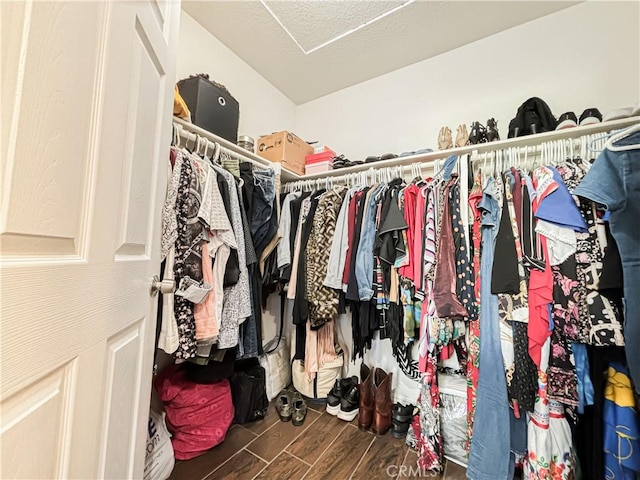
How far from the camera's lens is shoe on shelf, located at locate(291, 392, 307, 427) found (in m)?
1.52

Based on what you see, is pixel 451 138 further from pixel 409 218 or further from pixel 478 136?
pixel 409 218

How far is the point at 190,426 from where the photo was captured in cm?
127

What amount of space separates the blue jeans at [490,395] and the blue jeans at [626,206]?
0.31 meters

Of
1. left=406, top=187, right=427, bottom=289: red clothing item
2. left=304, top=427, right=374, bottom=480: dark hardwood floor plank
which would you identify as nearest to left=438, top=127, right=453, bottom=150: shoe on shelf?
left=406, top=187, right=427, bottom=289: red clothing item

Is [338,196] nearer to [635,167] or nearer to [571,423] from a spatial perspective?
[635,167]

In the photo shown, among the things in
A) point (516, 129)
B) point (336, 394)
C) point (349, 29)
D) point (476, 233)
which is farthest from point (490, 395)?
point (349, 29)

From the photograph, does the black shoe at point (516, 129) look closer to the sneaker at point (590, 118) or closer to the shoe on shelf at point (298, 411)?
the sneaker at point (590, 118)

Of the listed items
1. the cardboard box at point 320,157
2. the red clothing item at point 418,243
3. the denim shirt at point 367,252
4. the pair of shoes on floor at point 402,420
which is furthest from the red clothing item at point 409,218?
the pair of shoes on floor at point 402,420

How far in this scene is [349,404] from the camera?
158 centimetres

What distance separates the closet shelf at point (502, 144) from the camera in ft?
3.49

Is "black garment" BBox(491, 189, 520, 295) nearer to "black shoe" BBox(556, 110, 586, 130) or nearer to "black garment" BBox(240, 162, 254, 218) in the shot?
"black shoe" BBox(556, 110, 586, 130)

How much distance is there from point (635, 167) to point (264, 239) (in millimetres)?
1539

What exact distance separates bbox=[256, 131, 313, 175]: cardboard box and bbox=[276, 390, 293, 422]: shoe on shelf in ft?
5.24

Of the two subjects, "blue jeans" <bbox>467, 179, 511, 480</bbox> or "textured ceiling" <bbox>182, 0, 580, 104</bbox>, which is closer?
"blue jeans" <bbox>467, 179, 511, 480</bbox>
